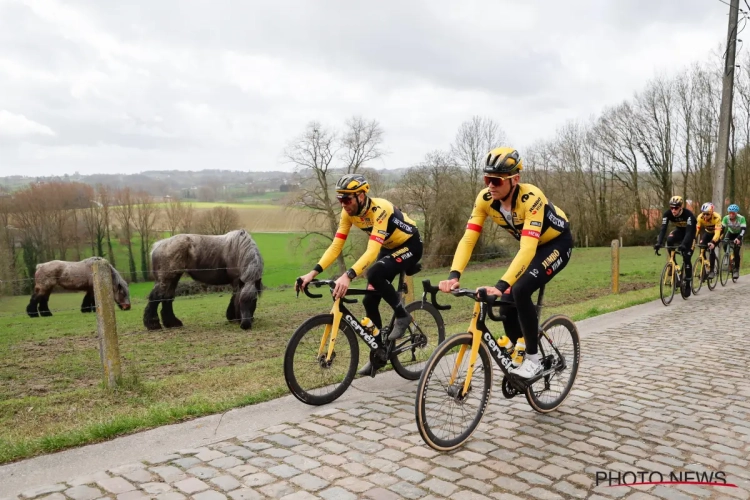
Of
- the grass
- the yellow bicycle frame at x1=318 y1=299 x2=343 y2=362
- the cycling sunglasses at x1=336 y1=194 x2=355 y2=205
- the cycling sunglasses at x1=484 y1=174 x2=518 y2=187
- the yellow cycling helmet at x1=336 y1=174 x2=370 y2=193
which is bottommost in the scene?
the grass

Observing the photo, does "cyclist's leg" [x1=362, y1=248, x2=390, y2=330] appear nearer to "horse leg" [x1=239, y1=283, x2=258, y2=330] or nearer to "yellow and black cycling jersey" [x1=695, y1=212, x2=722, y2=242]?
"horse leg" [x1=239, y1=283, x2=258, y2=330]

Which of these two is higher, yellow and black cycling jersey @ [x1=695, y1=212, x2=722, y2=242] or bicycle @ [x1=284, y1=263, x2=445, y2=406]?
yellow and black cycling jersey @ [x1=695, y1=212, x2=722, y2=242]

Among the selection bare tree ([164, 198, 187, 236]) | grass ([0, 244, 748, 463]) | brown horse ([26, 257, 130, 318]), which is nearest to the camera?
grass ([0, 244, 748, 463])

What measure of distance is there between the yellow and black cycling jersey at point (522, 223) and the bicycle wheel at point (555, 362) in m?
0.82

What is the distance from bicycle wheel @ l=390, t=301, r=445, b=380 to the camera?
614 cm

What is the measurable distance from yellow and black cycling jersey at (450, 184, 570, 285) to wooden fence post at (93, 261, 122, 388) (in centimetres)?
371

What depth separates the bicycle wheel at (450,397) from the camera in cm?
400

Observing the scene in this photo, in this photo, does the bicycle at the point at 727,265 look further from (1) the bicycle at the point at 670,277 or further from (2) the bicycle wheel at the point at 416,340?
(2) the bicycle wheel at the point at 416,340

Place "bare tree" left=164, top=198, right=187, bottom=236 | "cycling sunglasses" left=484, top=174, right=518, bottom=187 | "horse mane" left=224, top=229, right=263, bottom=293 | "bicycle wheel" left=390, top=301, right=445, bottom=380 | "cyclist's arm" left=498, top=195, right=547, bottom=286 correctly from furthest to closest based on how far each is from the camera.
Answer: "bare tree" left=164, top=198, right=187, bottom=236, "horse mane" left=224, top=229, right=263, bottom=293, "bicycle wheel" left=390, top=301, right=445, bottom=380, "cycling sunglasses" left=484, top=174, right=518, bottom=187, "cyclist's arm" left=498, top=195, right=547, bottom=286

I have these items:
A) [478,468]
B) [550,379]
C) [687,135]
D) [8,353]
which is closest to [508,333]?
[550,379]

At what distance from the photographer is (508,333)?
4926mm

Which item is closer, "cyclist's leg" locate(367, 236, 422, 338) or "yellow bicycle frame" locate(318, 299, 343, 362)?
"yellow bicycle frame" locate(318, 299, 343, 362)

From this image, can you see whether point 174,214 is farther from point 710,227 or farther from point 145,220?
point 710,227

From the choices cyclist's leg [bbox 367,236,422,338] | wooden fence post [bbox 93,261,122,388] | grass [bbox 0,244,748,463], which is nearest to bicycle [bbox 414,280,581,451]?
cyclist's leg [bbox 367,236,422,338]
